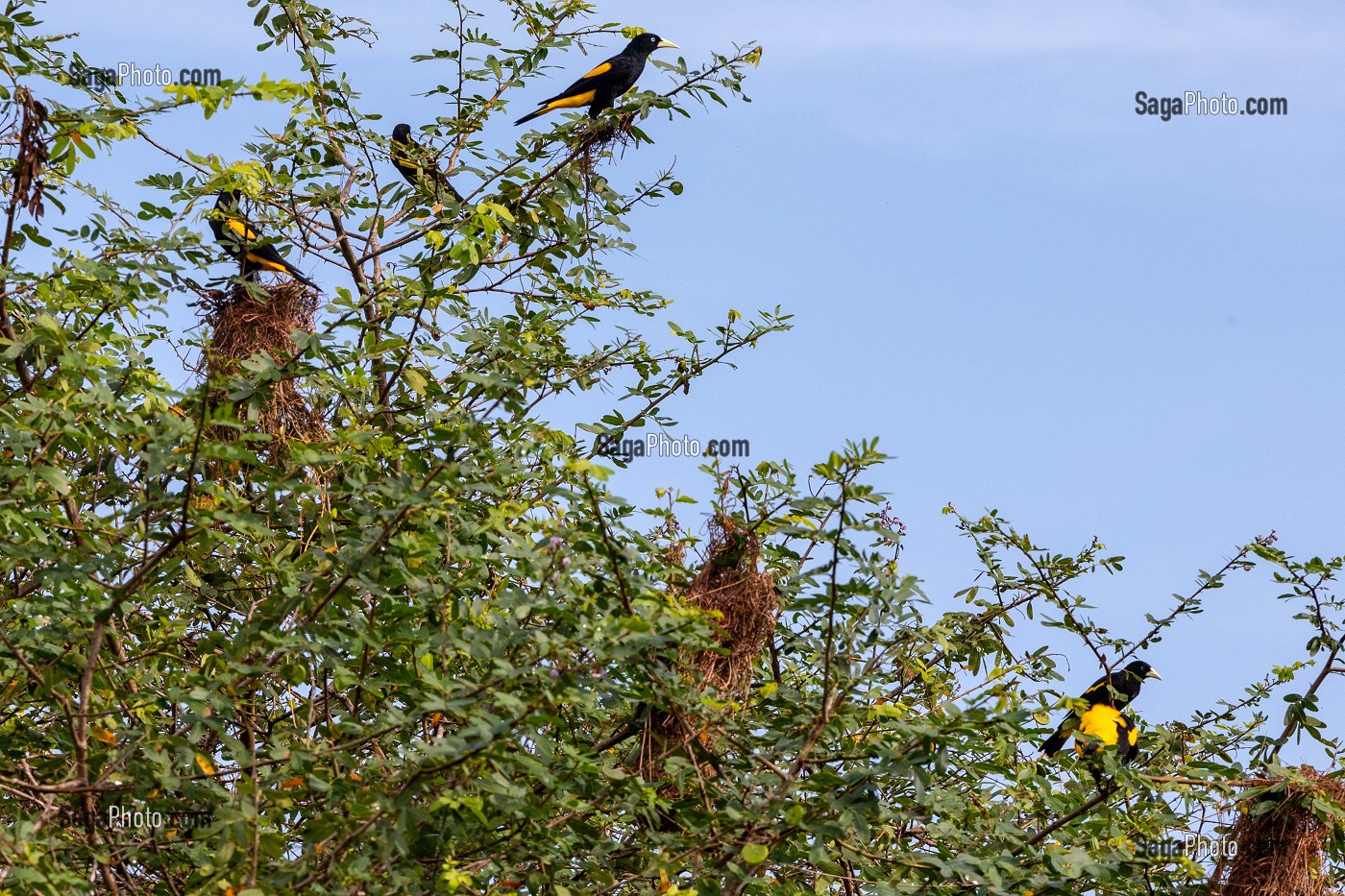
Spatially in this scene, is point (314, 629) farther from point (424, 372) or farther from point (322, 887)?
point (424, 372)

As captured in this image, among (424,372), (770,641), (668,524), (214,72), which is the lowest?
(770,641)

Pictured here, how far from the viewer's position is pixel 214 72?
5.41 meters

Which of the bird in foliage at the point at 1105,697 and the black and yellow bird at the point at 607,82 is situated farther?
the black and yellow bird at the point at 607,82

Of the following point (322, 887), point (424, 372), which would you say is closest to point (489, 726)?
point (322, 887)

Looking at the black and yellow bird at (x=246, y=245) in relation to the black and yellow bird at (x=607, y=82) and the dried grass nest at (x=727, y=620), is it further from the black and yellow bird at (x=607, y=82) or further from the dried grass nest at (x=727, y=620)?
the dried grass nest at (x=727, y=620)

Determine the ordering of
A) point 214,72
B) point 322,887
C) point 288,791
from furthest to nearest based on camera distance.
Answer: point 214,72, point 288,791, point 322,887

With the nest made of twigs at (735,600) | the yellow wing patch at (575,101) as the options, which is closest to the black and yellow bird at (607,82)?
the yellow wing patch at (575,101)

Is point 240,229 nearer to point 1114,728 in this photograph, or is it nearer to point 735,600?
point 735,600

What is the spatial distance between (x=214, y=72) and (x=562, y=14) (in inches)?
83.0

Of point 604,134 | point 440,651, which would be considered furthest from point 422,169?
point 440,651

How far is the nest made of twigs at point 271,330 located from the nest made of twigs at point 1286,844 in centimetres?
382

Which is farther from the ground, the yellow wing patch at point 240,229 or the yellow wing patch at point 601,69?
the yellow wing patch at point 601,69

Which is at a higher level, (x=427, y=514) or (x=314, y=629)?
(x=427, y=514)

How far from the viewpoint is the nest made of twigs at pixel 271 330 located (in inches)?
217
